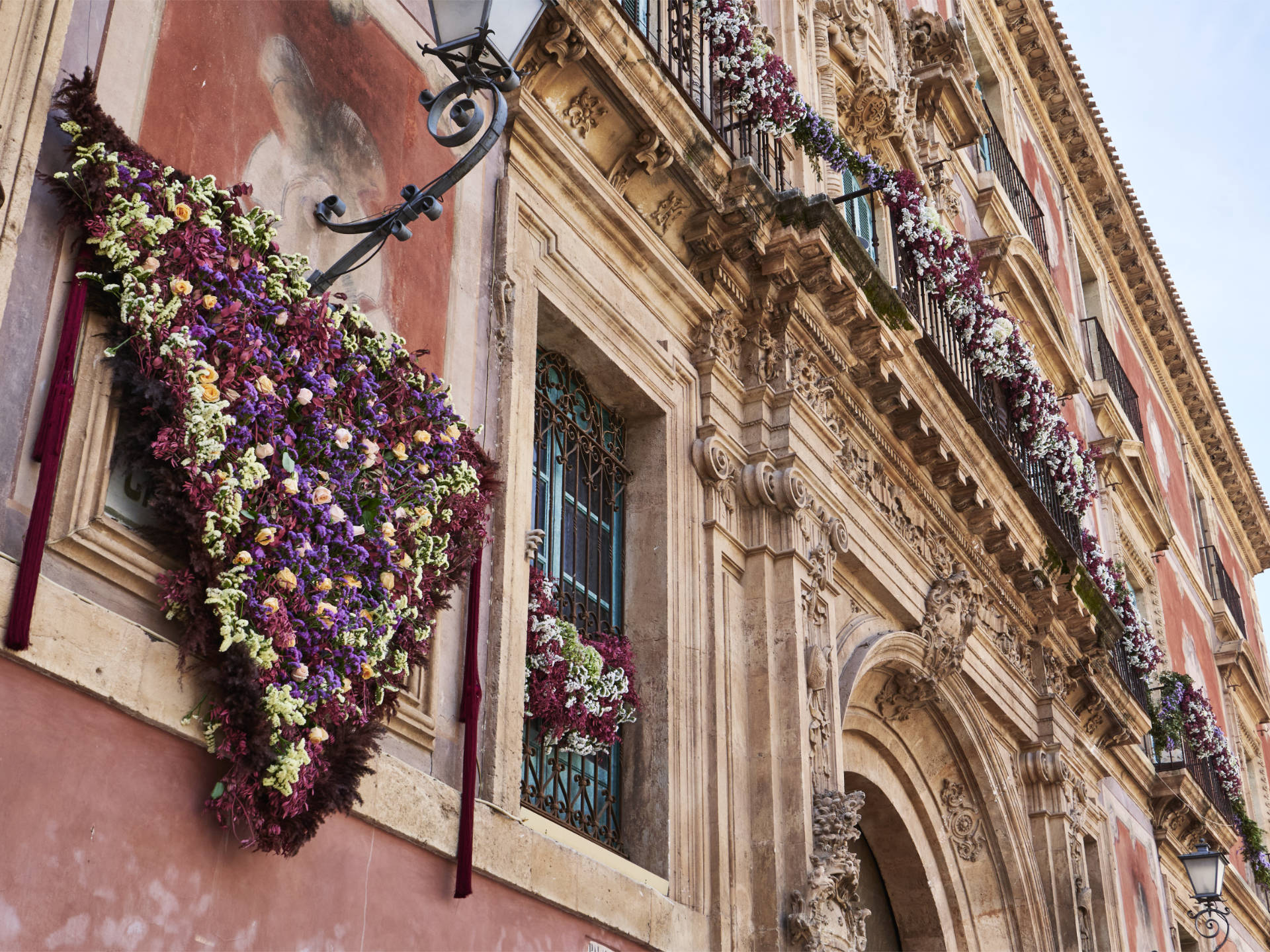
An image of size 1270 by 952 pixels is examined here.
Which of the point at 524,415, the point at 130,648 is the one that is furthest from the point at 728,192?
the point at 130,648

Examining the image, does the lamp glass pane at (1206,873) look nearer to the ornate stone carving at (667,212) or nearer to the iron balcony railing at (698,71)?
the iron balcony railing at (698,71)

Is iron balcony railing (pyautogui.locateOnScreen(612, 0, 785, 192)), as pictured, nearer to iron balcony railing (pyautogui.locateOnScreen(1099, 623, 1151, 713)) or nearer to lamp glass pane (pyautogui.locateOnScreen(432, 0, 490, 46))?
lamp glass pane (pyautogui.locateOnScreen(432, 0, 490, 46))

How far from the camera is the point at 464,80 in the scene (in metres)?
5.33

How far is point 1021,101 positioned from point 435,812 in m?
17.0

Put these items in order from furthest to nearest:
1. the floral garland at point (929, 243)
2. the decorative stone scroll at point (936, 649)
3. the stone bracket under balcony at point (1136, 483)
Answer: the stone bracket under balcony at point (1136, 483) < the decorative stone scroll at point (936, 649) < the floral garland at point (929, 243)

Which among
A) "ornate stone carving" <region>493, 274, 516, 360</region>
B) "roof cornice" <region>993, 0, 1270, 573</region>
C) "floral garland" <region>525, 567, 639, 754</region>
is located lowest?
"floral garland" <region>525, 567, 639, 754</region>

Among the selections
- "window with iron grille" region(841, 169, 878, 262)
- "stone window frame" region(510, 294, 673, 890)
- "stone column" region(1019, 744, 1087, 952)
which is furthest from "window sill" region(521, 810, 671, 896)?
"window with iron grille" region(841, 169, 878, 262)

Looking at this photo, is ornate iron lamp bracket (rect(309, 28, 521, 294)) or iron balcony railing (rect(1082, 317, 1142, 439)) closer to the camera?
ornate iron lamp bracket (rect(309, 28, 521, 294))

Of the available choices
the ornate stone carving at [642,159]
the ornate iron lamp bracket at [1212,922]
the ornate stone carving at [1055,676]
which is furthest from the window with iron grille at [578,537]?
the ornate iron lamp bracket at [1212,922]

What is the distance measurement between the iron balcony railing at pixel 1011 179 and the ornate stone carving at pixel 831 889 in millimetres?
10459

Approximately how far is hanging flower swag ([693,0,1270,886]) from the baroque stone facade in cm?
33

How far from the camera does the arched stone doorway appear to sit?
10633 mm

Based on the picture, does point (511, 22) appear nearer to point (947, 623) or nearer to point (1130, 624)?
point (947, 623)

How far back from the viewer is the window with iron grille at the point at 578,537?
22.6 feet
